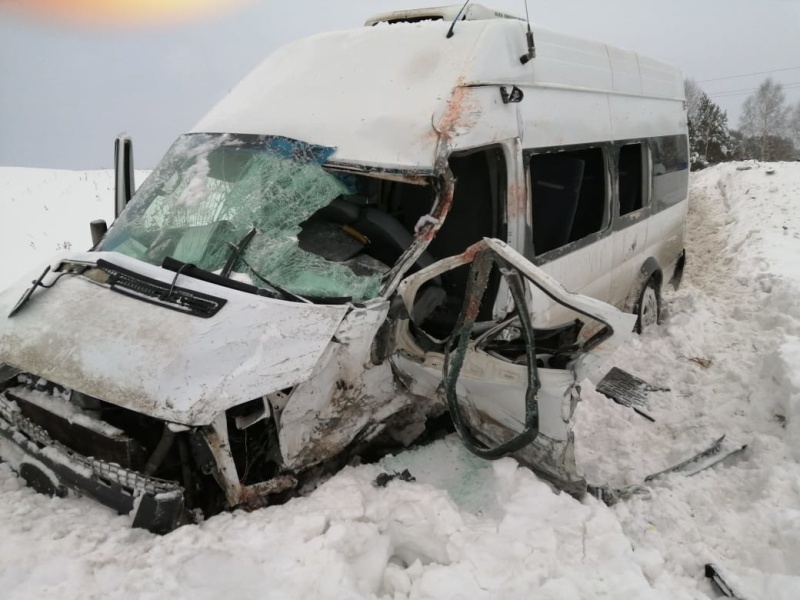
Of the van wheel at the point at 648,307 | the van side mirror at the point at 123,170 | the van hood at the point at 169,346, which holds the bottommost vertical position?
the van wheel at the point at 648,307

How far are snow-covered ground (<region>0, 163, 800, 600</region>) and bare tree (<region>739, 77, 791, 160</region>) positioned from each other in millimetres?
45913

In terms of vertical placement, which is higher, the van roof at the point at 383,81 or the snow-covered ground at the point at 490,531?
the van roof at the point at 383,81

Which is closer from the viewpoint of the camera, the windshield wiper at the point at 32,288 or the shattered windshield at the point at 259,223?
the windshield wiper at the point at 32,288

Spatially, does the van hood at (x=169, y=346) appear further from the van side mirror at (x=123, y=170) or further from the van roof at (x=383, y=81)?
the van side mirror at (x=123, y=170)

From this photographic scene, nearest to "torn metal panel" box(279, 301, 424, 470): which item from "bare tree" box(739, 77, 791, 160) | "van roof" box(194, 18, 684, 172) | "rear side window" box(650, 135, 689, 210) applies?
"van roof" box(194, 18, 684, 172)

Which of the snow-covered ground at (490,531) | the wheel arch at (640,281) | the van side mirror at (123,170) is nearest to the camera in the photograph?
the snow-covered ground at (490,531)

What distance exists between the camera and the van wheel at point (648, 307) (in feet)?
17.3

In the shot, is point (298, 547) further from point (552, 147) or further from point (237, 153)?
point (552, 147)

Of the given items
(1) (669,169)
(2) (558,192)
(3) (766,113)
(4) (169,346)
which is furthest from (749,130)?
(4) (169,346)

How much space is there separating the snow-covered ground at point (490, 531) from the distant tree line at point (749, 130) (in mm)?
24760

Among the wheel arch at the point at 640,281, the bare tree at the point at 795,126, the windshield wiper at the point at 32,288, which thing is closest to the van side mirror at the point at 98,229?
the windshield wiper at the point at 32,288

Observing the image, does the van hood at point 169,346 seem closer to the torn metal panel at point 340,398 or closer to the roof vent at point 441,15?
the torn metal panel at point 340,398

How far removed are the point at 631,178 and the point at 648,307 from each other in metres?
1.40

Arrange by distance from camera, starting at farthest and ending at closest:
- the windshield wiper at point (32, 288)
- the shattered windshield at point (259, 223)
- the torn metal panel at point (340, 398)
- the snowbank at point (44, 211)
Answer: the snowbank at point (44, 211)
the shattered windshield at point (259, 223)
the windshield wiper at point (32, 288)
the torn metal panel at point (340, 398)
